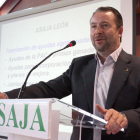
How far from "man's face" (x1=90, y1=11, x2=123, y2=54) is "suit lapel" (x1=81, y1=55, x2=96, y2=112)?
14 centimetres

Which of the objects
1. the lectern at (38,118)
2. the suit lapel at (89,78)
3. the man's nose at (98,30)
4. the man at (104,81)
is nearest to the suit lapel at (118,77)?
the man at (104,81)

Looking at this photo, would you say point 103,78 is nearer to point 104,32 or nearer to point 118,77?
point 118,77

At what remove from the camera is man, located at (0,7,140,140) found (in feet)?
4.81

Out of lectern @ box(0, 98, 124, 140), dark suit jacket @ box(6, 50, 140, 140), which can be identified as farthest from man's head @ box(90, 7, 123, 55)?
lectern @ box(0, 98, 124, 140)

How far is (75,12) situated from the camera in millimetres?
3107

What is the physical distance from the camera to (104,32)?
1.75 m

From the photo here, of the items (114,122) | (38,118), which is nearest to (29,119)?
(38,118)

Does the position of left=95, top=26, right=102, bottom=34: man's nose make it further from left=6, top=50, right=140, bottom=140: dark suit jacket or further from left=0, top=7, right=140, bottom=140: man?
left=6, top=50, right=140, bottom=140: dark suit jacket

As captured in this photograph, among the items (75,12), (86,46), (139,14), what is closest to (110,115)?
(86,46)

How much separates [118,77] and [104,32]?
44 centimetres

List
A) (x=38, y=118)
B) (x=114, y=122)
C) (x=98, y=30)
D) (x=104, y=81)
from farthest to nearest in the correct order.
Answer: (x=98, y=30), (x=104, y=81), (x=114, y=122), (x=38, y=118)

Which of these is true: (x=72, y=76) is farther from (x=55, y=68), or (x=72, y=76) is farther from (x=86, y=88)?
(x=55, y=68)

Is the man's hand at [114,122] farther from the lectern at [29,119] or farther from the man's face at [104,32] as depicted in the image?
the man's face at [104,32]

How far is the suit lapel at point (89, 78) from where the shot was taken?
1.59m
